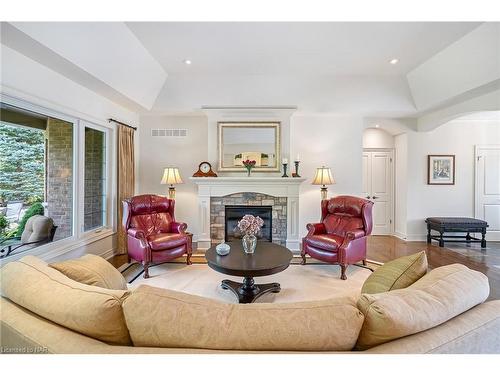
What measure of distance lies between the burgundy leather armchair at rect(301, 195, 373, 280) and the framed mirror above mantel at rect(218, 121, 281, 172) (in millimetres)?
1397

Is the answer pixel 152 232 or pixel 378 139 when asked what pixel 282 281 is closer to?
pixel 152 232

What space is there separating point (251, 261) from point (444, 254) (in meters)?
3.97

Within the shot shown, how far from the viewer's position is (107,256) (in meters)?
4.09

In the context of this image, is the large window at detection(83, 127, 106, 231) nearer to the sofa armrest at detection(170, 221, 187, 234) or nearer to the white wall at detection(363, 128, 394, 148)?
the sofa armrest at detection(170, 221, 187, 234)

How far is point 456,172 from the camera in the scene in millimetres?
5363

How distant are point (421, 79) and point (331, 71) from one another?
1544 millimetres

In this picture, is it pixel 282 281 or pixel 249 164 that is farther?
pixel 249 164

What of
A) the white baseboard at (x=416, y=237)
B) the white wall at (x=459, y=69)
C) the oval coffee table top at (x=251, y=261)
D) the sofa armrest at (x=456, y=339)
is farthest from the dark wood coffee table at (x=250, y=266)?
the white baseboard at (x=416, y=237)

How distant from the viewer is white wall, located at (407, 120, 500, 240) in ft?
17.5

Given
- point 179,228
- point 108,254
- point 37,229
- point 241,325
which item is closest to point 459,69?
point 241,325

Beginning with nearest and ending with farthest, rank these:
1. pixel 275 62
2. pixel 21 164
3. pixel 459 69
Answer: pixel 21 164 < pixel 459 69 < pixel 275 62

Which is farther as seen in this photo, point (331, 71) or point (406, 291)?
point (331, 71)
